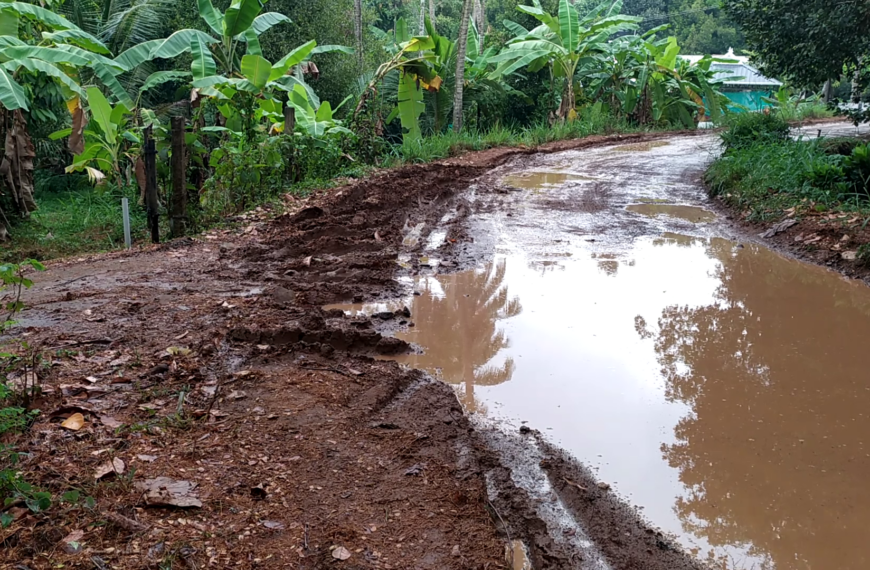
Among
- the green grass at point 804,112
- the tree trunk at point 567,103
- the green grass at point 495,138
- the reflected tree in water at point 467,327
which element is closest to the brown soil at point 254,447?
the reflected tree in water at point 467,327

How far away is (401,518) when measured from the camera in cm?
288

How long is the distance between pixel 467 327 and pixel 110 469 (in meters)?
3.09

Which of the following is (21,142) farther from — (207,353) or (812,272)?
(812,272)

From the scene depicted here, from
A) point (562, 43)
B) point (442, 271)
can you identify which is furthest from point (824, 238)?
point (562, 43)

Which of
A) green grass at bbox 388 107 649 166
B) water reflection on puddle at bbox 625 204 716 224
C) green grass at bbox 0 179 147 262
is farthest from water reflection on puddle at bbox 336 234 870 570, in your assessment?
green grass at bbox 388 107 649 166

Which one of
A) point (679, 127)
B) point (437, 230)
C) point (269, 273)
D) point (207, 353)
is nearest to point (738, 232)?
point (437, 230)

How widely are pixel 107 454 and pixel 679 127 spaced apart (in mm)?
21407

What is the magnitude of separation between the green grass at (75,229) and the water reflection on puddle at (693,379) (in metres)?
5.94

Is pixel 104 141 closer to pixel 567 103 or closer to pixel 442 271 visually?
pixel 442 271

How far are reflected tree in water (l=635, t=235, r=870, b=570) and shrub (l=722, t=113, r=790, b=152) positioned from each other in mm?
6557

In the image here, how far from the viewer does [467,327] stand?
5.42 metres

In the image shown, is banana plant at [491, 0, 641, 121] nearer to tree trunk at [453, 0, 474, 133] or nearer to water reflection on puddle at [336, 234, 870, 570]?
tree trunk at [453, 0, 474, 133]

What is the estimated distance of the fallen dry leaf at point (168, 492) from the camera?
2695 millimetres

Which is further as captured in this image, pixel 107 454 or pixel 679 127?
pixel 679 127
